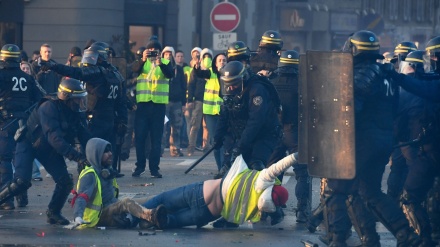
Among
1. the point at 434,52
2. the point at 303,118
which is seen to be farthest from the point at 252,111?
the point at 303,118

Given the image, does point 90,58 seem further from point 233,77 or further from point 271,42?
point 233,77

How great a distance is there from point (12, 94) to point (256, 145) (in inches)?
133

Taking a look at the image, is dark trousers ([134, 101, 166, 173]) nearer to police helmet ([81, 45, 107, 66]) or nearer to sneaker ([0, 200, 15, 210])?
police helmet ([81, 45, 107, 66])

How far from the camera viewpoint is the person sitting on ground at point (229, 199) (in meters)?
11.8

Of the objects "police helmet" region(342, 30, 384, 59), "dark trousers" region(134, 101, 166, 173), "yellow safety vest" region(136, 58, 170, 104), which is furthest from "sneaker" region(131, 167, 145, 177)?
"police helmet" region(342, 30, 384, 59)

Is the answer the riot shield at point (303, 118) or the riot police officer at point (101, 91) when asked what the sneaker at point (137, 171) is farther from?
the riot shield at point (303, 118)

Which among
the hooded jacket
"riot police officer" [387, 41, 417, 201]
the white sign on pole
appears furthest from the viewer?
the white sign on pole

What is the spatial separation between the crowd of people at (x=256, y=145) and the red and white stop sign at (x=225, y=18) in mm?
7390

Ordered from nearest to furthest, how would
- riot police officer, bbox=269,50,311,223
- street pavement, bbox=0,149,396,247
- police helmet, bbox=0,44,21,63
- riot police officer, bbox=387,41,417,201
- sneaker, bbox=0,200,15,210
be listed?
street pavement, bbox=0,149,396,247
riot police officer, bbox=269,50,311,223
riot police officer, bbox=387,41,417,201
sneaker, bbox=0,200,15,210
police helmet, bbox=0,44,21,63

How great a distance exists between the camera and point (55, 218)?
12734 millimetres

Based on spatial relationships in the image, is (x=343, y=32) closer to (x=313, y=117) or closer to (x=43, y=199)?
(x=43, y=199)

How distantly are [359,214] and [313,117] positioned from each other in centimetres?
107

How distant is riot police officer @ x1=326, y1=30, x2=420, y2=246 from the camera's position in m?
10.6

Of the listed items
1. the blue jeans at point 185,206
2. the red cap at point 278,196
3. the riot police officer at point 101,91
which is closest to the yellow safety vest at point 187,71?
the riot police officer at point 101,91
